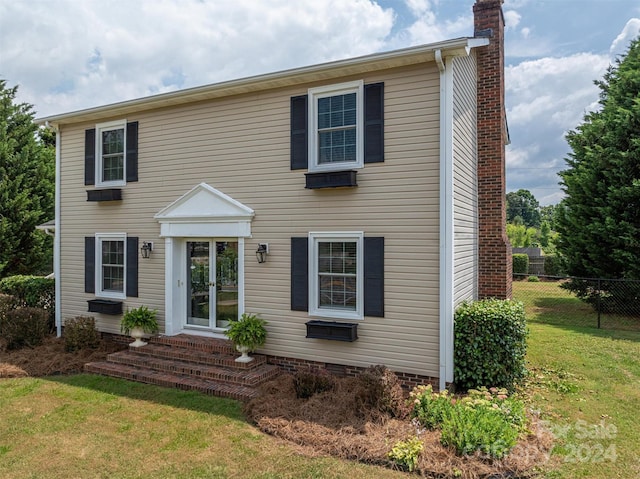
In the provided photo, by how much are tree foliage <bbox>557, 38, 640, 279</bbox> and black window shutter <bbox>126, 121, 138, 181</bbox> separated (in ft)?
44.2

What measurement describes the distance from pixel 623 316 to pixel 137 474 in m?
14.3

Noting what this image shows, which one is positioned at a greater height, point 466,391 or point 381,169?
point 381,169

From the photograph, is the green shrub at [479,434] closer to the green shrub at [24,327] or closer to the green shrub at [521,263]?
the green shrub at [24,327]

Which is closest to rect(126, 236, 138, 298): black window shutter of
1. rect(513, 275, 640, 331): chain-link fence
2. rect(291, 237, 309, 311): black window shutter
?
rect(291, 237, 309, 311): black window shutter

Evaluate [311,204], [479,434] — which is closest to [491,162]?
[311,204]

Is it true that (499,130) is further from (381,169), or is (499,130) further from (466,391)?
(466,391)

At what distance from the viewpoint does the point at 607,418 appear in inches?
227

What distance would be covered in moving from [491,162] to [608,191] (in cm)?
783

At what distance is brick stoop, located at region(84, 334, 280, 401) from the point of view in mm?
6875

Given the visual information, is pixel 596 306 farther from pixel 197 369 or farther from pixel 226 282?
pixel 197 369

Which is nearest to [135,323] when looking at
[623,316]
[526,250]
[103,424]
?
[103,424]

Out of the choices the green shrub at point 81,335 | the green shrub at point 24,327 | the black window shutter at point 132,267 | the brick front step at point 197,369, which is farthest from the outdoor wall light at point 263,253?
the green shrub at point 24,327

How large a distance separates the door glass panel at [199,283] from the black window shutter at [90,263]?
2520 millimetres

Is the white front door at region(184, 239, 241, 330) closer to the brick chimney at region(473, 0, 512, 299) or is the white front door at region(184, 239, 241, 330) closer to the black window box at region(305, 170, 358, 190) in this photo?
the black window box at region(305, 170, 358, 190)
